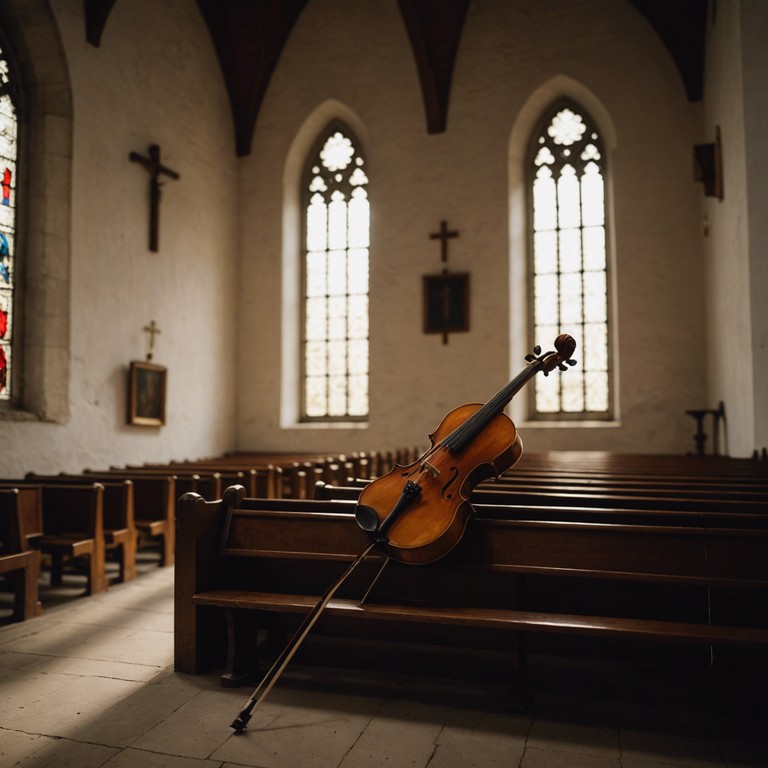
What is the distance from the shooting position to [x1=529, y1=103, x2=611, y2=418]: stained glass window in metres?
10.9

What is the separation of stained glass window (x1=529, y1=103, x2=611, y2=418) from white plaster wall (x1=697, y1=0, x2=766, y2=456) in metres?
1.74

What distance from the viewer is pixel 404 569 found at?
129 inches

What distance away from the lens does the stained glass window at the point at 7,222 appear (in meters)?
7.82

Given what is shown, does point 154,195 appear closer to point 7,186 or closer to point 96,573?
point 7,186

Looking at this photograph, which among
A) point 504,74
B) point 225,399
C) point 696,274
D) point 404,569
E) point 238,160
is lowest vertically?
point 404,569

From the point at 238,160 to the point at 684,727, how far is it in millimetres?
11337

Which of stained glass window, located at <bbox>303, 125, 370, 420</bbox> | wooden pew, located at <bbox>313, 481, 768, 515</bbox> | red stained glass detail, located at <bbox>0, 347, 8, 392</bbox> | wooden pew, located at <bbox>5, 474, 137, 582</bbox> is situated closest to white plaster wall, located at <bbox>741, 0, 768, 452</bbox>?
wooden pew, located at <bbox>313, 481, 768, 515</bbox>

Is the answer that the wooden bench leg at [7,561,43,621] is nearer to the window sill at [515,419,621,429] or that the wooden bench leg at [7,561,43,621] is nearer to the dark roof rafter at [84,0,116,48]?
the dark roof rafter at [84,0,116,48]

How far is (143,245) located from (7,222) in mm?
1921

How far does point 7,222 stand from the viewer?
7.98m

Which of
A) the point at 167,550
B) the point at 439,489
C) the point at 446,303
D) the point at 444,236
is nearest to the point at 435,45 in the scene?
the point at 444,236

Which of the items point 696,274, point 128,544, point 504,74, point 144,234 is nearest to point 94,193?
point 144,234

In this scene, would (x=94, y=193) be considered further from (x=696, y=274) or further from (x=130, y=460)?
(x=696, y=274)

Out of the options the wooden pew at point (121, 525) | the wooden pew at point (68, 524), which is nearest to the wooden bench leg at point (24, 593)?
the wooden pew at point (68, 524)
